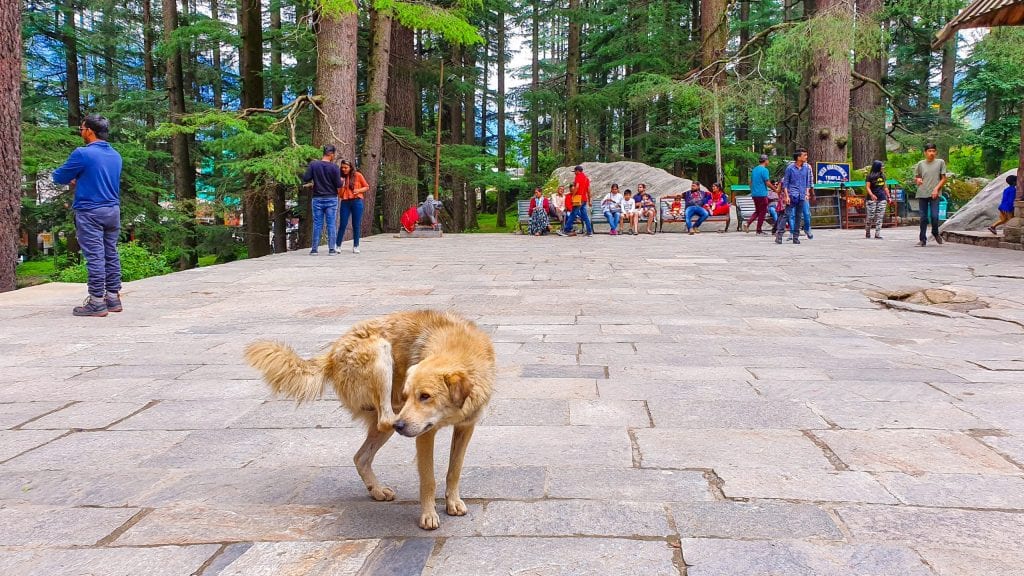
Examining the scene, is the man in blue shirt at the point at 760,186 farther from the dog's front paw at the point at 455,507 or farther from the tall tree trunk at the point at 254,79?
the dog's front paw at the point at 455,507

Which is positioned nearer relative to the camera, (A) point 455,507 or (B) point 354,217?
(A) point 455,507

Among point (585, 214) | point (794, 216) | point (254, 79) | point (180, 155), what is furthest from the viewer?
point (180, 155)

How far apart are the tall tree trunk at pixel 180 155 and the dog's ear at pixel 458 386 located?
1970 cm

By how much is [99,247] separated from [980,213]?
1764cm

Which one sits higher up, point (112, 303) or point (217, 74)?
point (217, 74)

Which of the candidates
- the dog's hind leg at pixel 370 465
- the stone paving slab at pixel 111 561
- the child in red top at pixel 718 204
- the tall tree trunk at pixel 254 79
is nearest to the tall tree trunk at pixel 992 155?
the child in red top at pixel 718 204

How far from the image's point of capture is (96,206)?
7.13m

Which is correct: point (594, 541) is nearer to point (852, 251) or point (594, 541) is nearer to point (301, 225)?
point (852, 251)

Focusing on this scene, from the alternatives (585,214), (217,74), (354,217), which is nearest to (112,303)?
(354,217)

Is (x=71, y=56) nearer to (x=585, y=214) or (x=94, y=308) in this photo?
(x=585, y=214)

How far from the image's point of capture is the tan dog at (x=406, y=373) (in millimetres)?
2318

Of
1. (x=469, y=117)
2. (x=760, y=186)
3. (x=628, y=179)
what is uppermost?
(x=469, y=117)

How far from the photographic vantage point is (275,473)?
10.1ft

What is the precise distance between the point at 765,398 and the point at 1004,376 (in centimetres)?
179
